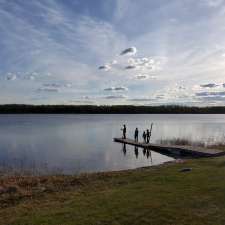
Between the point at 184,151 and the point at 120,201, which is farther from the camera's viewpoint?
the point at 184,151

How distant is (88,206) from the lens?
806 cm

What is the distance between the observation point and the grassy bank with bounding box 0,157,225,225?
22.8ft

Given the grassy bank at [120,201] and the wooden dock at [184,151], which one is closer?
the grassy bank at [120,201]

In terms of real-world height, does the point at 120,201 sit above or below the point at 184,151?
above

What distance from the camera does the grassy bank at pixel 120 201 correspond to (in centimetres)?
695

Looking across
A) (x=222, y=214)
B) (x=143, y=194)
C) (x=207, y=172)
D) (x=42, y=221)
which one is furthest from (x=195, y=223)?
(x=207, y=172)

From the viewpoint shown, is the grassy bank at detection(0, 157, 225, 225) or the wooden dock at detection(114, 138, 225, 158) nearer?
the grassy bank at detection(0, 157, 225, 225)

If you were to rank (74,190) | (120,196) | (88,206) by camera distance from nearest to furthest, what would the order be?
(88,206), (120,196), (74,190)

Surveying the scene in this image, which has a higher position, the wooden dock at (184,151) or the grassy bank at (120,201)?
the grassy bank at (120,201)

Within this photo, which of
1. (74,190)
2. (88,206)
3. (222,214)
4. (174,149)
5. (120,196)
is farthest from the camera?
(174,149)

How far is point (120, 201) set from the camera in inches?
330

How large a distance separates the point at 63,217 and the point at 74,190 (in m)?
3.86

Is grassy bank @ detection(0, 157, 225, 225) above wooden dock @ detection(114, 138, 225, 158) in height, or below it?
above

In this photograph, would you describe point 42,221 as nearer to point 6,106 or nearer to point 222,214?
point 222,214
